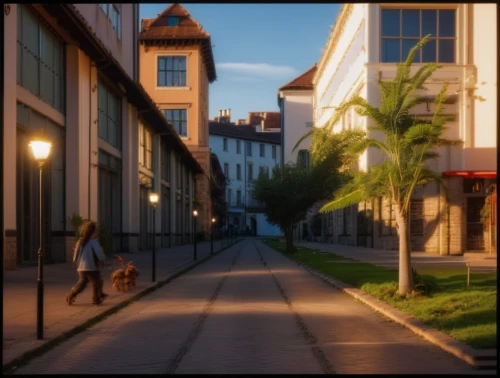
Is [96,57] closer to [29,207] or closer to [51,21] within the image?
[51,21]

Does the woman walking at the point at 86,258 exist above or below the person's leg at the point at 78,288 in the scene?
above

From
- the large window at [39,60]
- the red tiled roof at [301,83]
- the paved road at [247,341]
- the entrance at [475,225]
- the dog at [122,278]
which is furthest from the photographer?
the red tiled roof at [301,83]

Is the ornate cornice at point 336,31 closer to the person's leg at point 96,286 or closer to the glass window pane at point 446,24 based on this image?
the glass window pane at point 446,24

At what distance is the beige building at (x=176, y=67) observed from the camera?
235 feet

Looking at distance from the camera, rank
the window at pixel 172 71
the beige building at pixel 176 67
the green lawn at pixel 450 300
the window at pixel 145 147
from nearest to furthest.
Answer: the green lawn at pixel 450 300 < the window at pixel 145 147 < the beige building at pixel 176 67 < the window at pixel 172 71

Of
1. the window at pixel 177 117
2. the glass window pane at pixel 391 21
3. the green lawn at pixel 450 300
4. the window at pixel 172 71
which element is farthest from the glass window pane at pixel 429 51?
the window at pixel 177 117

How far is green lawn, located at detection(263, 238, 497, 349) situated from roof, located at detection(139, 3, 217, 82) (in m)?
50.7

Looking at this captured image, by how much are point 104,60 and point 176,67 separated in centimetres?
4117

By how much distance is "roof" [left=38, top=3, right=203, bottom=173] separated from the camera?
26.6 metres

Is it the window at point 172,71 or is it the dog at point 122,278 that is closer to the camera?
the dog at point 122,278

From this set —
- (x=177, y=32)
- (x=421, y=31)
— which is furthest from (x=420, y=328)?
(x=177, y=32)

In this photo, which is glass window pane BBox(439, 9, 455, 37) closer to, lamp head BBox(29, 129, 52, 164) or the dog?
the dog

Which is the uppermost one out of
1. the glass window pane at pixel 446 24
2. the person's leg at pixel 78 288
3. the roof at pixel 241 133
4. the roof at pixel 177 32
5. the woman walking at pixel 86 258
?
the roof at pixel 177 32

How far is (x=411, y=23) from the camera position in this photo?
39.7 m
